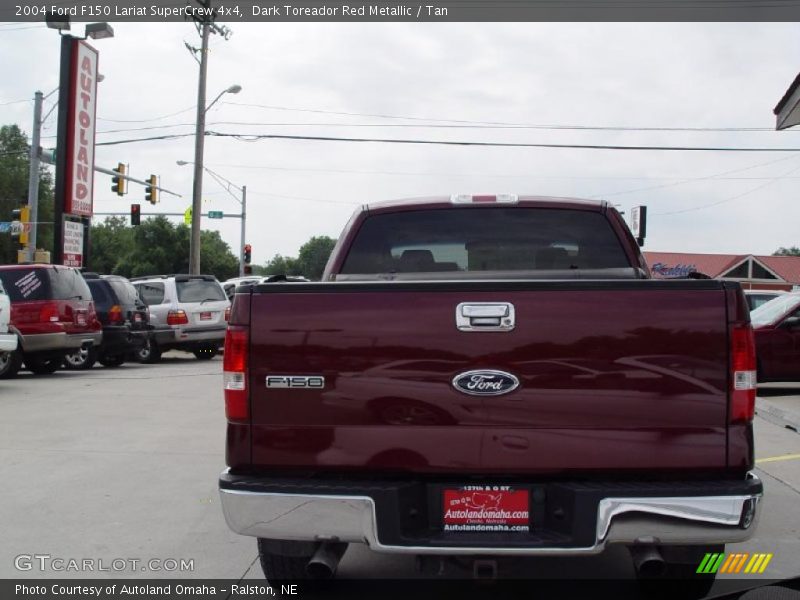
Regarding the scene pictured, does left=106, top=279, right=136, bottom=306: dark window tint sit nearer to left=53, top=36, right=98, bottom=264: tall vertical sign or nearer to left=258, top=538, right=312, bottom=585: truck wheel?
left=53, top=36, right=98, bottom=264: tall vertical sign

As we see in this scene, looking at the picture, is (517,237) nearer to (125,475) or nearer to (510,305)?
(510,305)

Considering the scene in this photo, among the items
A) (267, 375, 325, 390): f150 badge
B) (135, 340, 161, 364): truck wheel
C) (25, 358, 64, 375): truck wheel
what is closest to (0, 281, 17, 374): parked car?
(25, 358, 64, 375): truck wheel

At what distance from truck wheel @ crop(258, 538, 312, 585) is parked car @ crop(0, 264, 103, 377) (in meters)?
10.9

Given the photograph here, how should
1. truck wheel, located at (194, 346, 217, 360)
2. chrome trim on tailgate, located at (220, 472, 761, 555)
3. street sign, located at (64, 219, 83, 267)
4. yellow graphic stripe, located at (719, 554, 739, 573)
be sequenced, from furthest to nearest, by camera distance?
street sign, located at (64, 219, 83, 267)
truck wheel, located at (194, 346, 217, 360)
yellow graphic stripe, located at (719, 554, 739, 573)
chrome trim on tailgate, located at (220, 472, 761, 555)

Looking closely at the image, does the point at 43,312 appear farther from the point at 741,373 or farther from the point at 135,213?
the point at 135,213

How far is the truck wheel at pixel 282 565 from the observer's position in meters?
3.98

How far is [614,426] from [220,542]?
286 cm

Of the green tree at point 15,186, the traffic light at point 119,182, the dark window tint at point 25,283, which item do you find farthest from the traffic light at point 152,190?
the green tree at point 15,186

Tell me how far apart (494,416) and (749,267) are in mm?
64726

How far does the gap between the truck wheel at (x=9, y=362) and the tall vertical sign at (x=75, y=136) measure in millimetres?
9414

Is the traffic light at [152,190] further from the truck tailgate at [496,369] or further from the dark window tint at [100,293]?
the truck tailgate at [496,369]

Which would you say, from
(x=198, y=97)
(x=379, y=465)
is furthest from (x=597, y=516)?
(x=198, y=97)

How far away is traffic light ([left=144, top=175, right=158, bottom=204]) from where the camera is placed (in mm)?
35422

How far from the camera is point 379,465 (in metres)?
3.46
